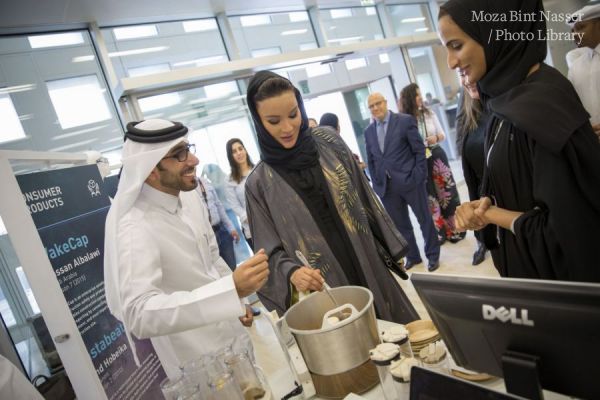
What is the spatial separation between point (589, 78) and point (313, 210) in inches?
84.1

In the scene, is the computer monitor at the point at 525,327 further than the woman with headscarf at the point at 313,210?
No

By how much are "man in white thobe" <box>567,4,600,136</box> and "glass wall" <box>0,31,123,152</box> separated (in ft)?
12.5

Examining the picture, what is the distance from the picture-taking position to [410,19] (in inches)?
252

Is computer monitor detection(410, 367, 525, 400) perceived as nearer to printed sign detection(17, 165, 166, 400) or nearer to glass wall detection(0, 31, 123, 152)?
printed sign detection(17, 165, 166, 400)

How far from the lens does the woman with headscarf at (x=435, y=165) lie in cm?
410

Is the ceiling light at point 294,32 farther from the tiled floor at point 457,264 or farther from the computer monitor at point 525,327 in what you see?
the computer monitor at point 525,327

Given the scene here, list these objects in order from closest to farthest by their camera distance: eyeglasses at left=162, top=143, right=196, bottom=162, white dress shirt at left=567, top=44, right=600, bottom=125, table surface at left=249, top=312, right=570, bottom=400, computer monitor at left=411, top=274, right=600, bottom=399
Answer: computer monitor at left=411, top=274, right=600, bottom=399 < table surface at left=249, top=312, right=570, bottom=400 < eyeglasses at left=162, top=143, right=196, bottom=162 < white dress shirt at left=567, top=44, right=600, bottom=125

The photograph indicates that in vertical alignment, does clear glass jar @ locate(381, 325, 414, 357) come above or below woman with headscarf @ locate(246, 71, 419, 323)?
below

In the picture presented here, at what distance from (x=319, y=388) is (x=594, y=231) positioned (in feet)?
2.79

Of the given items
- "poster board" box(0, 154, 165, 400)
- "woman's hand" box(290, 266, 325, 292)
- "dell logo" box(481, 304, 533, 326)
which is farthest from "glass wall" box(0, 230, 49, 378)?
"dell logo" box(481, 304, 533, 326)

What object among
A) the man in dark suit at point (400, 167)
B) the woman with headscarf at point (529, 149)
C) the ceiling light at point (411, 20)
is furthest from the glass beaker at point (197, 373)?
the ceiling light at point (411, 20)

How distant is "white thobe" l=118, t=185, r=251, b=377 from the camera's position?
1.16m

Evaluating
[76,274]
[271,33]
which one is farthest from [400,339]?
[271,33]

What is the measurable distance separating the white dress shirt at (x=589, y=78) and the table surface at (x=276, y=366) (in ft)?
7.07
